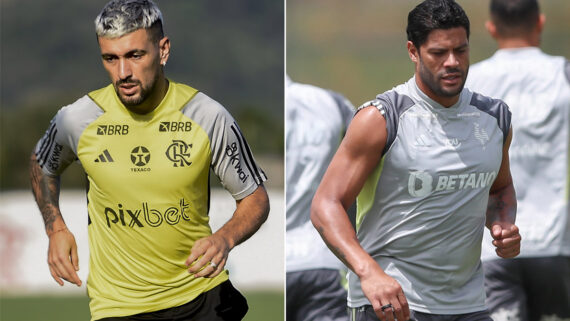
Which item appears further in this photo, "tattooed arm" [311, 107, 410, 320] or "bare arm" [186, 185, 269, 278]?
"bare arm" [186, 185, 269, 278]

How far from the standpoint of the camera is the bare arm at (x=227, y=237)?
417cm

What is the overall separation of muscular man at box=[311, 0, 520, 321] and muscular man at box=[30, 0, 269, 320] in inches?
21.5

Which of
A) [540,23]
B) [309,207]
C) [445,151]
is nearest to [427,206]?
[445,151]

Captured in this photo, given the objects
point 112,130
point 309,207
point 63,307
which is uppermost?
point 112,130

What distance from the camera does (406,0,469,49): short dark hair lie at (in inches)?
163

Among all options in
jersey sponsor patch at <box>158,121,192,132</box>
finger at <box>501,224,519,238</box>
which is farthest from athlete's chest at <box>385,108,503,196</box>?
jersey sponsor patch at <box>158,121,192,132</box>

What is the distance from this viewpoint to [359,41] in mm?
8164

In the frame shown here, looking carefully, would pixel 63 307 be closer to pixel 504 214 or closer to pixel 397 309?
pixel 504 214

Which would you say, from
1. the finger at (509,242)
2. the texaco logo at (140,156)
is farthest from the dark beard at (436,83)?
the texaco logo at (140,156)

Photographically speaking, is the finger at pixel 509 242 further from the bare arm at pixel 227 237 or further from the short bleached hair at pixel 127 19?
the short bleached hair at pixel 127 19

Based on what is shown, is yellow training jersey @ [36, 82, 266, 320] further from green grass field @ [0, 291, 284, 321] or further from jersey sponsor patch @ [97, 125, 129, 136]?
green grass field @ [0, 291, 284, 321]

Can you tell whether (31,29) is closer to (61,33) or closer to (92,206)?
(61,33)

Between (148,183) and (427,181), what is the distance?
1.22m

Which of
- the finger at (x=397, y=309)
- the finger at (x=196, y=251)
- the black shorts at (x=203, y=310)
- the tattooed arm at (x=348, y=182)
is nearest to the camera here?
the finger at (x=397, y=309)
